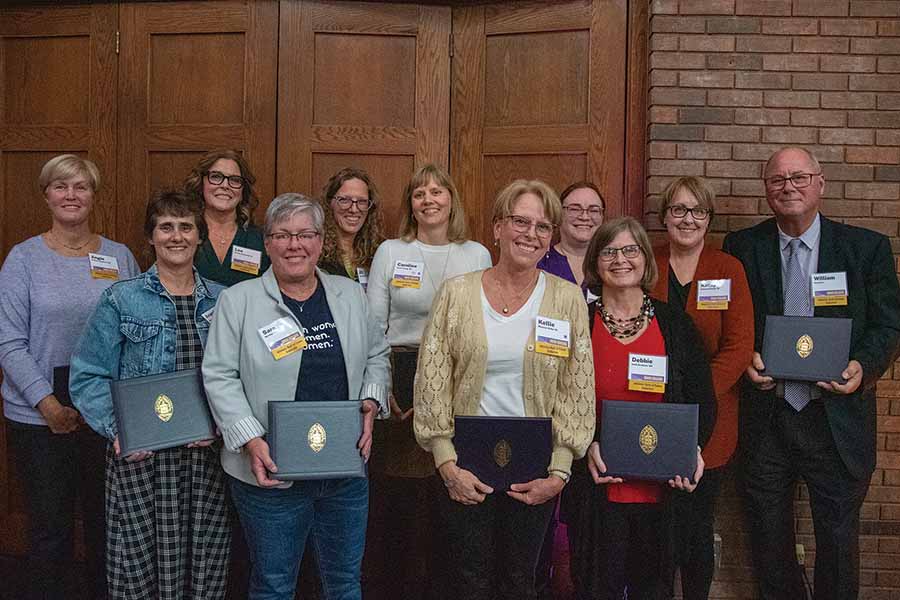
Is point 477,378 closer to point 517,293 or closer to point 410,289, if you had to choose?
point 517,293

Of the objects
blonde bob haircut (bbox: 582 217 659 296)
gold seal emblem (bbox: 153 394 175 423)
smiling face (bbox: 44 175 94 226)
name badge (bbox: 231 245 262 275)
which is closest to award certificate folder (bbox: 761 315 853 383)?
blonde bob haircut (bbox: 582 217 659 296)

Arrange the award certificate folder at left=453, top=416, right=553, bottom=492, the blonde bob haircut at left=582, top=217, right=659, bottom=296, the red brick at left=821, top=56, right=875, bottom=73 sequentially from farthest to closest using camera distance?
1. the red brick at left=821, top=56, right=875, bottom=73
2. the blonde bob haircut at left=582, top=217, right=659, bottom=296
3. the award certificate folder at left=453, top=416, right=553, bottom=492

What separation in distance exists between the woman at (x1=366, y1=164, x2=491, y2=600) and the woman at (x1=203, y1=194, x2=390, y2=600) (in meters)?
0.59

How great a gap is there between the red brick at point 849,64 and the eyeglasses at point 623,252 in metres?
1.77

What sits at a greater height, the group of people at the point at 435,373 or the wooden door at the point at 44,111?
the wooden door at the point at 44,111

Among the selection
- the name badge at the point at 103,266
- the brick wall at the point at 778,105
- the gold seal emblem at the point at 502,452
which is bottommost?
the gold seal emblem at the point at 502,452

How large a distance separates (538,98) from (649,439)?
2.11 metres

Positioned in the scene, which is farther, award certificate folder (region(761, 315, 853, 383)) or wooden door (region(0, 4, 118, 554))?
wooden door (region(0, 4, 118, 554))

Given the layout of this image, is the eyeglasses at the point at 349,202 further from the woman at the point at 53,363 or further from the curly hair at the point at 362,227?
the woman at the point at 53,363

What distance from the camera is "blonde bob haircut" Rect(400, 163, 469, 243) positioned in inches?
127

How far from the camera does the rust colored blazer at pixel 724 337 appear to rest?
9.26 ft

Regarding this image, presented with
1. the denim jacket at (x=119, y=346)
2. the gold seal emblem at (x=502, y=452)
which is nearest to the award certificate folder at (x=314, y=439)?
the gold seal emblem at (x=502, y=452)

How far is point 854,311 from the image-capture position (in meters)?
3.00

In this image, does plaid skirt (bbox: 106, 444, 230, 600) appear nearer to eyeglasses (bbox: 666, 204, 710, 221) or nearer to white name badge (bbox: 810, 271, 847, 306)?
eyeglasses (bbox: 666, 204, 710, 221)
